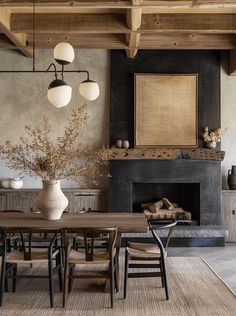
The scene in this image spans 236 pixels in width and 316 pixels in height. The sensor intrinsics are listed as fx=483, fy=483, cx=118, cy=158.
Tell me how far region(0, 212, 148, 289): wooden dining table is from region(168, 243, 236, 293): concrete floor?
1314 millimetres

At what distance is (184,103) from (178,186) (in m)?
1.40

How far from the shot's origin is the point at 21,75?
8.02 m

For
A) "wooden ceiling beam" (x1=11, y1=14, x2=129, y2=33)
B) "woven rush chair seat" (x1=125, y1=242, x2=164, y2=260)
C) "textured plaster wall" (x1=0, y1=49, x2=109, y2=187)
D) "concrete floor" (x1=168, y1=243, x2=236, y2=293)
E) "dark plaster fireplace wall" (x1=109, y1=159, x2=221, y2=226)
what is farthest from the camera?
"textured plaster wall" (x1=0, y1=49, x2=109, y2=187)

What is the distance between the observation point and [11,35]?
6.60 metres

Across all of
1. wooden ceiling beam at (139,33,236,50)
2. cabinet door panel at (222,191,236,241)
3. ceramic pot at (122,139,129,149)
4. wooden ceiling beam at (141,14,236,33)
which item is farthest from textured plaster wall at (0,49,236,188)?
wooden ceiling beam at (141,14,236,33)

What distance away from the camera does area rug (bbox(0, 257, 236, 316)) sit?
4.22 metres

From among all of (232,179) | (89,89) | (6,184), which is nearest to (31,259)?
(89,89)

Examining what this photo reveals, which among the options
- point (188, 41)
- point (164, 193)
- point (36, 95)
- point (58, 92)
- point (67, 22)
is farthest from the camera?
point (164, 193)

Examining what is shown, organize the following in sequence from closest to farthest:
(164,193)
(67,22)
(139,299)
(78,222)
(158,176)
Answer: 1. (139,299)
2. (78,222)
3. (67,22)
4. (158,176)
5. (164,193)

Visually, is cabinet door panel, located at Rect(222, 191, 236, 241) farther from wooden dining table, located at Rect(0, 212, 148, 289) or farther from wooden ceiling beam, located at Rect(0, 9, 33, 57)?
wooden ceiling beam, located at Rect(0, 9, 33, 57)

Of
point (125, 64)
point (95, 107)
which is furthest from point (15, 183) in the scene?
point (125, 64)

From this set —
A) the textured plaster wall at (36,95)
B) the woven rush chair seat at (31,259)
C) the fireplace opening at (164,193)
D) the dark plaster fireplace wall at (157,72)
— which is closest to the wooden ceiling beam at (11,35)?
the textured plaster wall at (36,95)

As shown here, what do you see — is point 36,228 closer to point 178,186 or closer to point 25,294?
point 25,294

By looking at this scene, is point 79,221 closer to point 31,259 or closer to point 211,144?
point 31,259
